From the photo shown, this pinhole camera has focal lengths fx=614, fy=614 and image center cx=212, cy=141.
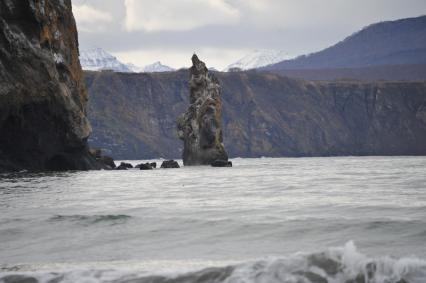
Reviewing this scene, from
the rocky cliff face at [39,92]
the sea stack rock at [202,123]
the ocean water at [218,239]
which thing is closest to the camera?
the ocean water at [218,239]

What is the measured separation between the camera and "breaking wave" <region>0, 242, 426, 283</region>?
32.8 ft

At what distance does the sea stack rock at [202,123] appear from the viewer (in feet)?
326

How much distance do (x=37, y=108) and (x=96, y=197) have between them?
3198cm

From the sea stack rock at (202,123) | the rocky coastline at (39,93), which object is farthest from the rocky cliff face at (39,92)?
the sea stack rock at (202,123)

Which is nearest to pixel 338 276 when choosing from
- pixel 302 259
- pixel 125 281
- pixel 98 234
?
pixel 302 259

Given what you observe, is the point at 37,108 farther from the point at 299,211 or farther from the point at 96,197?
the point at 299,211

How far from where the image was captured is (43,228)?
1745 cm

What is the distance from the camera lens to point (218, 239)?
14.8 meters

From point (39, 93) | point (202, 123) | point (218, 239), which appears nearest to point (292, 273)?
point (218, 239)

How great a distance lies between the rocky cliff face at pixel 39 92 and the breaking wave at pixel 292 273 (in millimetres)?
42257

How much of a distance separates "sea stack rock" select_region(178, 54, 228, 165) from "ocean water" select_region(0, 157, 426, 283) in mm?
73407

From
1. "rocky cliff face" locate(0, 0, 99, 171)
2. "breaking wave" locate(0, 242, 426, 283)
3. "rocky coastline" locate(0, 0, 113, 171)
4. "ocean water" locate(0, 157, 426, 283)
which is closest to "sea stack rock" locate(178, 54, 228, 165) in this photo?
"rocky coastline" locate(0, 0, 113, 171)

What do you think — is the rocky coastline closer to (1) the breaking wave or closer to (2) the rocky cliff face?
(2) the rocky cliff face

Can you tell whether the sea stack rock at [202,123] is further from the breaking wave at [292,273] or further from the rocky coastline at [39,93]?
the breaking wave at [292,273]
